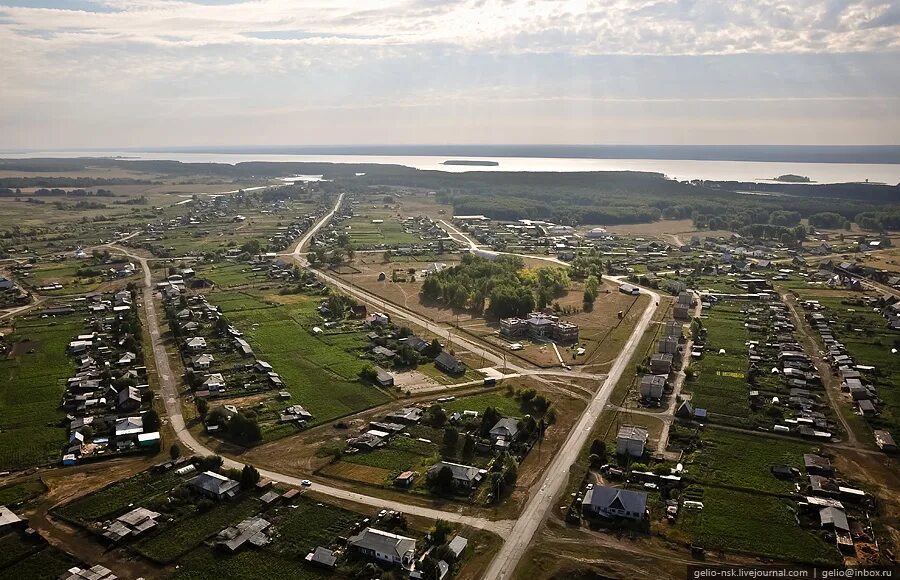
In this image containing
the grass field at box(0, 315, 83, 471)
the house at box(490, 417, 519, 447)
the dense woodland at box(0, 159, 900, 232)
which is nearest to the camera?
the grass field at box(0, 315, 83, 471)

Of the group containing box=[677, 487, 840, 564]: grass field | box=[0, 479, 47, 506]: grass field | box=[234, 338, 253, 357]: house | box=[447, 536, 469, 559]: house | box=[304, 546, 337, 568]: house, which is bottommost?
box=[0, 479, 47, 506]: grass field

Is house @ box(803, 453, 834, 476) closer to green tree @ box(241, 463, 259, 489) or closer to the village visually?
the village

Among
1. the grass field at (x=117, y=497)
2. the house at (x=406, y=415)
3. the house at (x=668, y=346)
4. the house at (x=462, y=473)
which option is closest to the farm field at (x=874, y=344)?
the house at (x=668, y=346)

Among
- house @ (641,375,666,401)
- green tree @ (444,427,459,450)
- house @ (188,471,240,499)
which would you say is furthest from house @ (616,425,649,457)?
house @ (188,471,240,499)

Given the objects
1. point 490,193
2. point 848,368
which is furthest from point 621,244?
point 490,193

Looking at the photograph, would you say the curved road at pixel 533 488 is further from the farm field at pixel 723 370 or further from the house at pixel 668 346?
the farm field at pixel 723 370

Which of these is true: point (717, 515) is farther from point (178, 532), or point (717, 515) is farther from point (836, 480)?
point (178, 532)

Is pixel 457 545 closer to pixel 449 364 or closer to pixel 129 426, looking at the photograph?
pixel 449 364

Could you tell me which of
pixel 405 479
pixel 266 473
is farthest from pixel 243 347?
pixel 405 479
